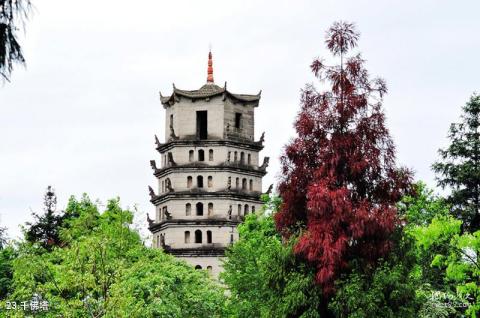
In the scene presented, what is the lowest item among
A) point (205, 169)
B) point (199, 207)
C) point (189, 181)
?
point (199, 207)

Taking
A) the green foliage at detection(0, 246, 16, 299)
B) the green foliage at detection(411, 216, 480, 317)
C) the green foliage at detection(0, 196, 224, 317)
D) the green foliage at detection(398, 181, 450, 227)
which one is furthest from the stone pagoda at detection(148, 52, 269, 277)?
the green foliage at detection(411, 216, 480, 317)

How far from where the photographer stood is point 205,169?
87.6 meters

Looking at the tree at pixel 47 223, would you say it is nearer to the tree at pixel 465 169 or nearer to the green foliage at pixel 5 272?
the green foliage at pixel 5 272

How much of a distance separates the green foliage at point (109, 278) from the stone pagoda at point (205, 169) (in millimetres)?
16073

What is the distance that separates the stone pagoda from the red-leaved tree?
5974cm

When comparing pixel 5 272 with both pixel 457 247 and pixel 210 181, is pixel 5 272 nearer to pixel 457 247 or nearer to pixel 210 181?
pixel 210 181

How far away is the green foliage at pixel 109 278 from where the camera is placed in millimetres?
36062

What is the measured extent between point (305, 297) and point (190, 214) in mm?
63043

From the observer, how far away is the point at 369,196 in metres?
25.4

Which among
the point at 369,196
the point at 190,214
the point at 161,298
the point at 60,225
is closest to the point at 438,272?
the point at 161,298

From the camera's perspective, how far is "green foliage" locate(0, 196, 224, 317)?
36062 mm

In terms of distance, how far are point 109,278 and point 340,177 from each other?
14621mm

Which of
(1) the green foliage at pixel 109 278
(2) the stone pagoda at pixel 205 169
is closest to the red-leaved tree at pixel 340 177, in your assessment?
(1) the green foliage at pixel 109 278

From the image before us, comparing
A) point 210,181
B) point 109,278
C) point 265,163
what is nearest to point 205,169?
point 210,181
